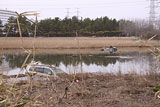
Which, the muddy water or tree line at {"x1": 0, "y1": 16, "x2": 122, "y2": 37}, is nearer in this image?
the muddy water

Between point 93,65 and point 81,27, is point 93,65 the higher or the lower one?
the lower one

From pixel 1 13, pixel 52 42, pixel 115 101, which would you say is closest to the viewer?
pixel 1 13

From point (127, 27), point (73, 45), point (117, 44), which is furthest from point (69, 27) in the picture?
point (127, 27)

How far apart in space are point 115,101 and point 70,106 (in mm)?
704

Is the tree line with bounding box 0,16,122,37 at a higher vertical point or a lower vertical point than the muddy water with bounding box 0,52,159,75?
higher

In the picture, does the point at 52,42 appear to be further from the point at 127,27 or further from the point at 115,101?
the point at 115,101

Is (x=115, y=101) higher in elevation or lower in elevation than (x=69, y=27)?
lower

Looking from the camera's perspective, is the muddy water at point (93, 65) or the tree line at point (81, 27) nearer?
the muddy water at point (93, 65)

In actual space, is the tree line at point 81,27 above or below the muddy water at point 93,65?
above

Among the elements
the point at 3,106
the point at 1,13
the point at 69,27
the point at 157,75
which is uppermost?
the point at 69,27

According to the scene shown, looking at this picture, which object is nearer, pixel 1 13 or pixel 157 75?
pixel 1 13

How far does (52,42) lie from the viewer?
120ft

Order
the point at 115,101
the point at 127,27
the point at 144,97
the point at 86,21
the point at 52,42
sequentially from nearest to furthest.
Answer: the point at 115,101 < the point at 144,97 < the point at 52,42 < the point at 86,21 < the point at 127,27

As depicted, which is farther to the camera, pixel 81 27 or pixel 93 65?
pixel 81 27
